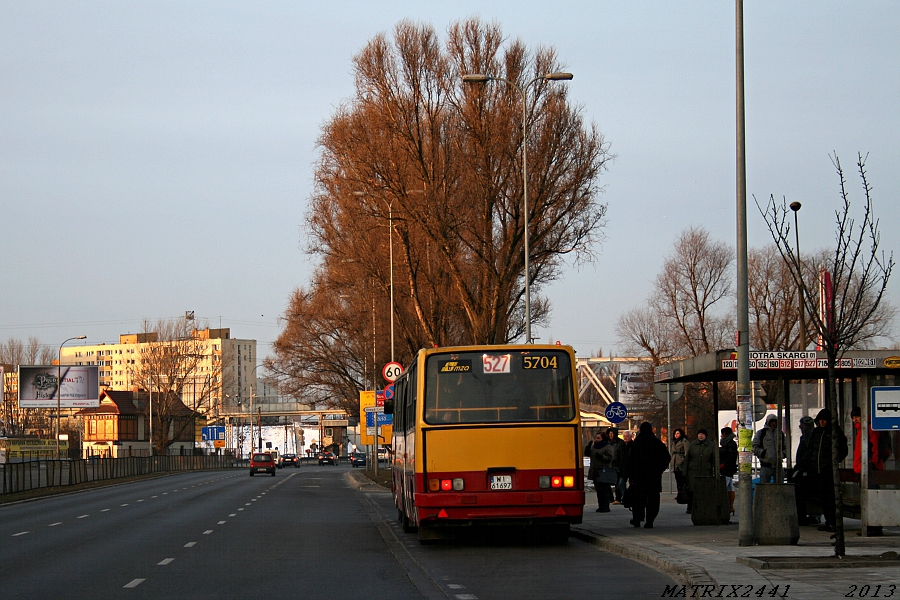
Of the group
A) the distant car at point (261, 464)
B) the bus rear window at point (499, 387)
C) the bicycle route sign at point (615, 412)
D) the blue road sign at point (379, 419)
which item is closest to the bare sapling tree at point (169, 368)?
the distant car at point (261, 464)

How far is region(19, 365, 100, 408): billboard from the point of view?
90438 mm

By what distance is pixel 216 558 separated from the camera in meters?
16.4

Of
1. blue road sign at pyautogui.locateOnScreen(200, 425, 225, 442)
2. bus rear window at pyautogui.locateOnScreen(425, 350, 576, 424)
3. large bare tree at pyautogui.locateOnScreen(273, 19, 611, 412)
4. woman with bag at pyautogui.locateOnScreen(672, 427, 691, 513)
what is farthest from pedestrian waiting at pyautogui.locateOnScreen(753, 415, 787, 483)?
blue road sign at pyautogui.locateOnScreen(200, 425, 225, 442)

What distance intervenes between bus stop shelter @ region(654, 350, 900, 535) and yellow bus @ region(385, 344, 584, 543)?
2.53 meters

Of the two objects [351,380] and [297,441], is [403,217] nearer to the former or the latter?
[351,380]

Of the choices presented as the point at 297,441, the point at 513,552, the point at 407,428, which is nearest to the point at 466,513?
the point at 513,552

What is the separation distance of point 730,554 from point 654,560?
97 cm

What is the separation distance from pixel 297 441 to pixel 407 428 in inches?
5727

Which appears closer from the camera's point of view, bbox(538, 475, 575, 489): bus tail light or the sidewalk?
the sidewalk

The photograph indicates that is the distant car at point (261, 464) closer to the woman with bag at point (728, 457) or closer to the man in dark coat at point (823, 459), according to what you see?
the woman with bag at point (728, 457)

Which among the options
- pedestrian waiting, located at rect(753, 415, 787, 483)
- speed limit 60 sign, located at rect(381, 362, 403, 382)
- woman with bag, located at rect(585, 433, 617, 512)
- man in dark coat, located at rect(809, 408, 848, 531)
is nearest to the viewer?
man in dark coat, located at rect(809, 408, 848, 531)

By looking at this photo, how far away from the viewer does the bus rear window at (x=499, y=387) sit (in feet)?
57.4

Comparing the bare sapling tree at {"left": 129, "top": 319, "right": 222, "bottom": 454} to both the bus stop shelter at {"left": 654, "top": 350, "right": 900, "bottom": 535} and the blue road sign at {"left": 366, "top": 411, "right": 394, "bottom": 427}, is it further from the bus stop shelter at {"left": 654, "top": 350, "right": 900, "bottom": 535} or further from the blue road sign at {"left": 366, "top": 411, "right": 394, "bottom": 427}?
the bus stop shelter at {"left": 654, "top": 350, "right": 900, "bottom": 535}

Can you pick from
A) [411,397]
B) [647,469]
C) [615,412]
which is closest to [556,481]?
[647,469]
